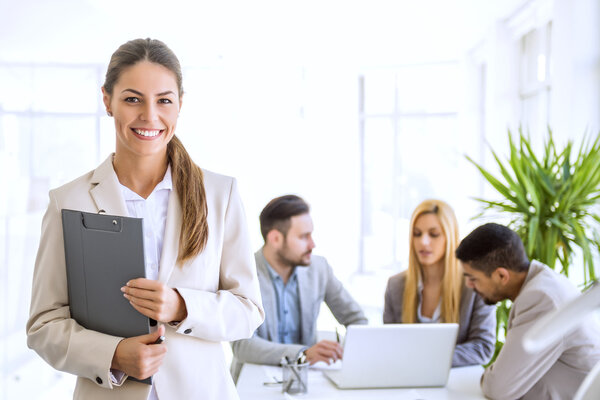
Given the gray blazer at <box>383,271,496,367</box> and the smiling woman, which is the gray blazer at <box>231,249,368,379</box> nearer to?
the gray blazer at <box>383,271,496,367</box>

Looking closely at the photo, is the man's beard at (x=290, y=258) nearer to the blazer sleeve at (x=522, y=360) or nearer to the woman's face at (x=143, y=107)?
the blazer sleeve at (x=522, y=360)

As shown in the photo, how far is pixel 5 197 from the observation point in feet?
12.5

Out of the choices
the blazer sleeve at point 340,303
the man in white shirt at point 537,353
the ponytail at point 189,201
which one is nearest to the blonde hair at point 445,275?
the blazer sleeve at point 340,303

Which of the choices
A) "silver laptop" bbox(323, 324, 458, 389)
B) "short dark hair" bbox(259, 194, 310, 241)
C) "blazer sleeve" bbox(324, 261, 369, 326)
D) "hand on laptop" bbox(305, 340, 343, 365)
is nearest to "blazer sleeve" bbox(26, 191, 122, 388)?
"silver laptop" bbox(323, 324, 458, 389)

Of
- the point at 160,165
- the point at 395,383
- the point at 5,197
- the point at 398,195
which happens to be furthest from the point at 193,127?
the point at 160,165

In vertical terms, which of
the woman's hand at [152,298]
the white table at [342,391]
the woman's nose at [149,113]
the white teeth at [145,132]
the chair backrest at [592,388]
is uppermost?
the woman's nose at [149,113]

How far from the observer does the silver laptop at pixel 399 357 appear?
103 inches

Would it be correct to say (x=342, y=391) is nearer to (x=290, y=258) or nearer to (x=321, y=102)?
(x=290, y=258)

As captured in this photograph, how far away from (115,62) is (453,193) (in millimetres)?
10722

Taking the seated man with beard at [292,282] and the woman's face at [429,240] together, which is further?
the woman's face at [429,240]

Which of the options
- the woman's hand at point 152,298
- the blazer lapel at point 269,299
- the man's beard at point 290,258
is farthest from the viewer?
the man's beard at point 290,258

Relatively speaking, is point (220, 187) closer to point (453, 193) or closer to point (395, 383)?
point (395, 383)

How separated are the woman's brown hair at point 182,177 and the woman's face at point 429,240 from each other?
6.87 feet

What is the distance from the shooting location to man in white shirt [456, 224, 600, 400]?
2.47 m
